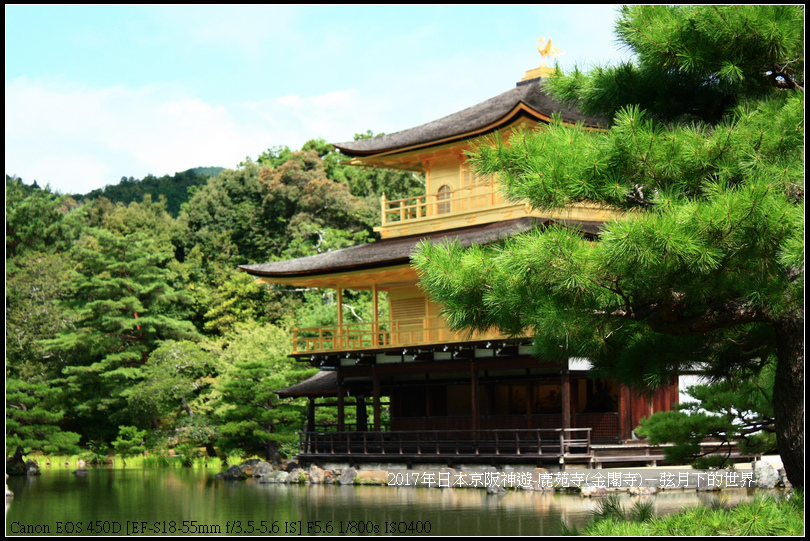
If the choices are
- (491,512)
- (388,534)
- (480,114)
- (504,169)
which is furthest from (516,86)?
(504,169)

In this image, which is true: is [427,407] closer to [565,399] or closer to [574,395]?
[574,395]

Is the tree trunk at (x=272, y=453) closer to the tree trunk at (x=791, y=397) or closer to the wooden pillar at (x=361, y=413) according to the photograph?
the wooden pillar at (x=361, y=413)

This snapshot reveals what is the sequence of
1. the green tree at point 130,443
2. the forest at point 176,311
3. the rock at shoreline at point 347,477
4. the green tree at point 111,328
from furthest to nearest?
the green tree at point 111,328 < the green tree at point 130,443 < the forest at point 176,311 < the rock at shoreline at point 347,477

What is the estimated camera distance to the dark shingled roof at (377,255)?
67.9ft

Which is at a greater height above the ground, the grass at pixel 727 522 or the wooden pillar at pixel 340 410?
the wooden pillar at pixel 340 410

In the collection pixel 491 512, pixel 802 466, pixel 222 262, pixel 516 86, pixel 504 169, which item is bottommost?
pixel 491 512

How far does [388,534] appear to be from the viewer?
11633mm

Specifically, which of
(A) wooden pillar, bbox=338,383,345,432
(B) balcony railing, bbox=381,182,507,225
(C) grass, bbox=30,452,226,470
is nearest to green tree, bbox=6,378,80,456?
(C) grass, bbox=30,452,226,470

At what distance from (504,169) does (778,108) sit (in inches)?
82.6

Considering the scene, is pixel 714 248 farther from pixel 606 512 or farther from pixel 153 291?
pixel 153 291

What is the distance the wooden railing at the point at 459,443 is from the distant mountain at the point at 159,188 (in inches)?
1393

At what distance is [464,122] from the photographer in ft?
76.3

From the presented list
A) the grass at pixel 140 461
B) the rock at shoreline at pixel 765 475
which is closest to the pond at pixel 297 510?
the rock at shoreline at pixel 765 475

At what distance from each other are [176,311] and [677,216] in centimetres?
3187
